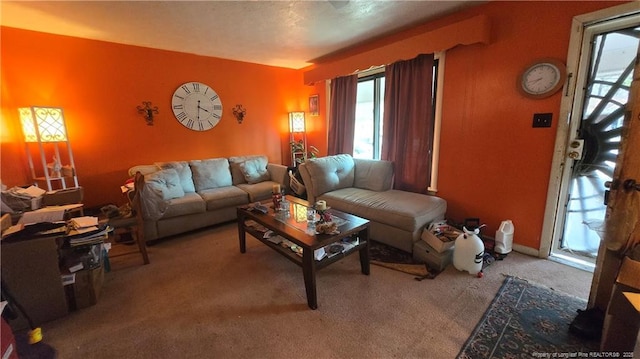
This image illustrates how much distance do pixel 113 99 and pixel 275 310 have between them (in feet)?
10.7

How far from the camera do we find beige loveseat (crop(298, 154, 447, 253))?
2.36m

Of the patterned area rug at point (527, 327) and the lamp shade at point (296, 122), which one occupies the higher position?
the lamp shade at point (296, 122)

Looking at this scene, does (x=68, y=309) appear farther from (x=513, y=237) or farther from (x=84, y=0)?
(x=513, y=237)

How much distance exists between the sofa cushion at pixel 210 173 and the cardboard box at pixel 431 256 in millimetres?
2614

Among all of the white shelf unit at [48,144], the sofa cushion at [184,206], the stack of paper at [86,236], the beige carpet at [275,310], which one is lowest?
the beige carpet at [275,310]

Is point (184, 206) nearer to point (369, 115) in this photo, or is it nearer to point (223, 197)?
point (223, 197)

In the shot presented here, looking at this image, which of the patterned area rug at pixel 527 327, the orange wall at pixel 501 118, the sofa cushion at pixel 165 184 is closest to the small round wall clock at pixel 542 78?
the orange wall at pixel 501 118

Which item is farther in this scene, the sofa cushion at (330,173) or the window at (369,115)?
the window at (369,115)

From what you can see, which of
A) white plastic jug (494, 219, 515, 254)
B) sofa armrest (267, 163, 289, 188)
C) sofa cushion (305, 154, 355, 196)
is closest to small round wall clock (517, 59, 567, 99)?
white plastic jug (494, 219, 515, 254)

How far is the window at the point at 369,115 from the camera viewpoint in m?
3.58

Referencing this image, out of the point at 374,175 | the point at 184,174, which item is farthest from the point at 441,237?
the point at 184,174

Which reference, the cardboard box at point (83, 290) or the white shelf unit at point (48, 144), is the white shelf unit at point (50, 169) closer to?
the white shelf unit at point (48, 144)

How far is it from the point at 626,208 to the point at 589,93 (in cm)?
126

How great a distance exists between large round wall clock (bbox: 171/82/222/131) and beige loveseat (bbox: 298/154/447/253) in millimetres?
1724
